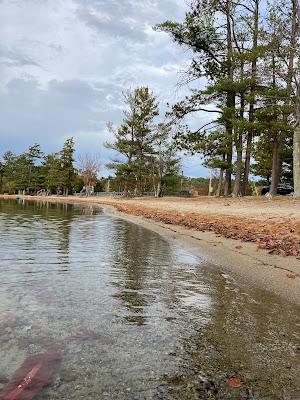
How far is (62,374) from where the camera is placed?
8.36 feet

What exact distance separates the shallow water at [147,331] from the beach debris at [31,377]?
6 centimetres

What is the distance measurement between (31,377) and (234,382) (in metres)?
1.31

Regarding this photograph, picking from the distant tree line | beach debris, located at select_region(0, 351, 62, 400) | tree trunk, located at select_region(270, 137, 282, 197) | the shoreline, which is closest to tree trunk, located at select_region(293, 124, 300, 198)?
tree trunk, located at select_region(270, 137, 282, 197)

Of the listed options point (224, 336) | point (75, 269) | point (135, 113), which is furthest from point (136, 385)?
point (135, 113)

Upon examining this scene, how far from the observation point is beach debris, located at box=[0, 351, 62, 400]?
7.50 feet

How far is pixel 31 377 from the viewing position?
2.49 metres

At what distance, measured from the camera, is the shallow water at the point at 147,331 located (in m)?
2.46

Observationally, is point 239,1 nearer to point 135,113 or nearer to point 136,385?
point 135,113

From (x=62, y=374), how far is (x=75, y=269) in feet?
12.2

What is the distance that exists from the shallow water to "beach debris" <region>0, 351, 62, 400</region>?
0.19 ft

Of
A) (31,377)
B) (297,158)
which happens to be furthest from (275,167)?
(31,377)

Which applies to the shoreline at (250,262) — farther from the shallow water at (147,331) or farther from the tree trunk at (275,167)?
the tree trunk at (275,167)

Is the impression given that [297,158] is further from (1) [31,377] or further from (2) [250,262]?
(1) [31,377]

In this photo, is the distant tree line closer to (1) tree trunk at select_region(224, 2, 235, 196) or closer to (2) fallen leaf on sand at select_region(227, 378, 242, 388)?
(1) tree trunk at select_region(224, 2, 235, 196)
